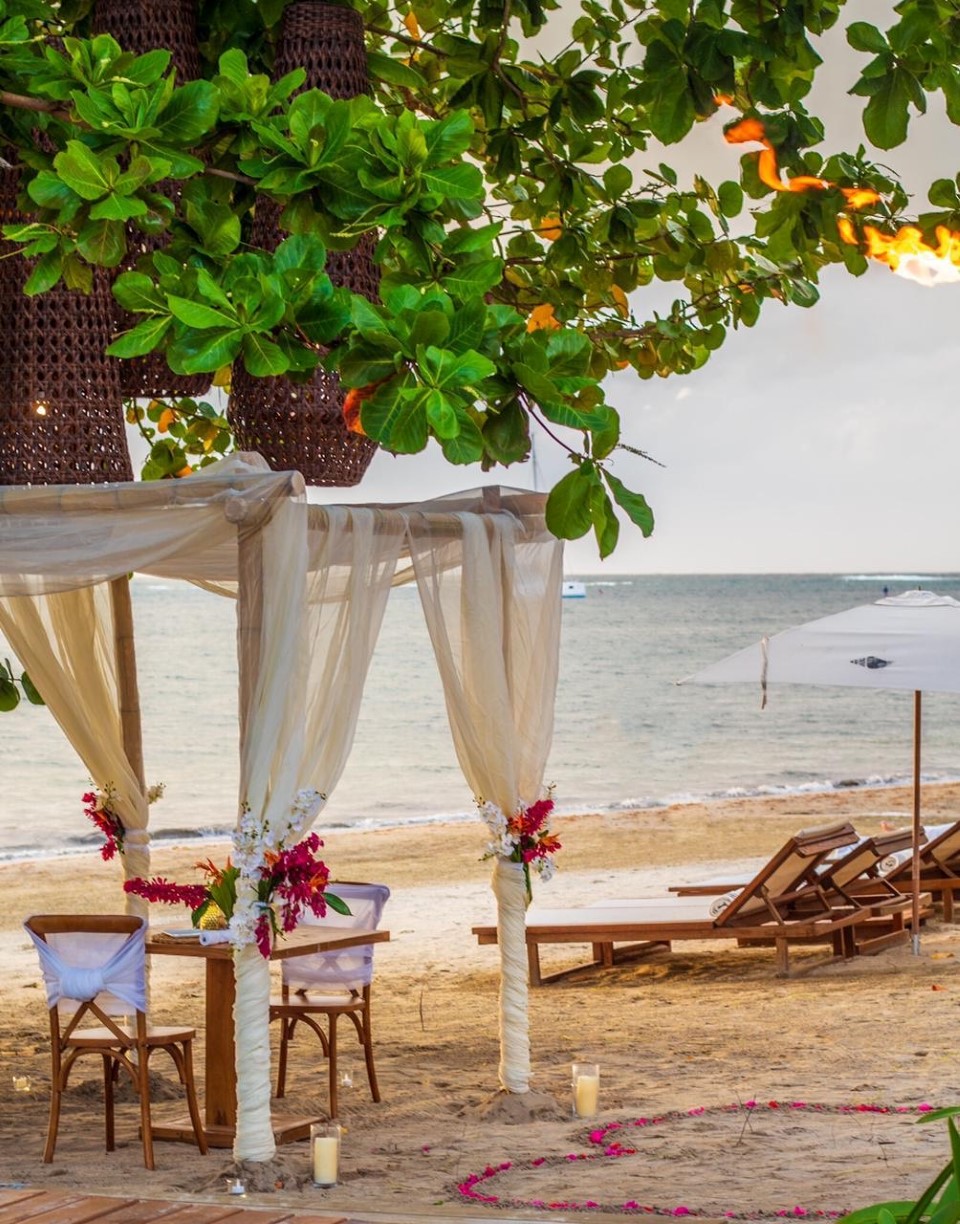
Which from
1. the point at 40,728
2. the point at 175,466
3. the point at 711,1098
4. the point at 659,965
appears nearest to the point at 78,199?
the point at 711,1098

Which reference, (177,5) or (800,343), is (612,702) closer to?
(800,343)

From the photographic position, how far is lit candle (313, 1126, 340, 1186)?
472 centimetres

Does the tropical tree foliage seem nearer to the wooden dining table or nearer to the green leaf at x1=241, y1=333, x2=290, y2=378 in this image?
the green leaf at x1=241, y1=333, x2=290, y2=378

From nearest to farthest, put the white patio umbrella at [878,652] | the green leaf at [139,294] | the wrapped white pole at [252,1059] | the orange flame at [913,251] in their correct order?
the green leaf at [139,294] → the orange flame at [913,251] → the wrapped white pole at [252,1059] → the white patio umbrella at [878,652]

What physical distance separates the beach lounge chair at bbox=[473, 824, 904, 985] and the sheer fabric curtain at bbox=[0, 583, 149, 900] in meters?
2.03

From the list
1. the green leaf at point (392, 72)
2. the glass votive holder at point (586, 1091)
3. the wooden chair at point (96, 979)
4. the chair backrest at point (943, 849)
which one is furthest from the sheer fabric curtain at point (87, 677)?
the chair backrest at point (943, 849)

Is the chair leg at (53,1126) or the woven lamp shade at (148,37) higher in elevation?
the woven lamp shade at (148,37)

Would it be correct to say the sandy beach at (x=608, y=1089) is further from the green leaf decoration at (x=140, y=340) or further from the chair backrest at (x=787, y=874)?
the green leaf decoration at (x=140, y=340)

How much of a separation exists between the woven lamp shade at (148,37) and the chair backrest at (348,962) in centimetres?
214

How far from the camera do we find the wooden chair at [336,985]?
5902 millimetres

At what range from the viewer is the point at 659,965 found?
8.73 m

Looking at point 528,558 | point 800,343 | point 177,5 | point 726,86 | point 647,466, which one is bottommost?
point 528,558

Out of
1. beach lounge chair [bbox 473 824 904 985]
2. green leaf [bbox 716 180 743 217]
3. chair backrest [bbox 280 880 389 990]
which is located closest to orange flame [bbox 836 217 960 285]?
green leaf [bbox 716 180 743 217]

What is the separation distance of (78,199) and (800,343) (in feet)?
149
